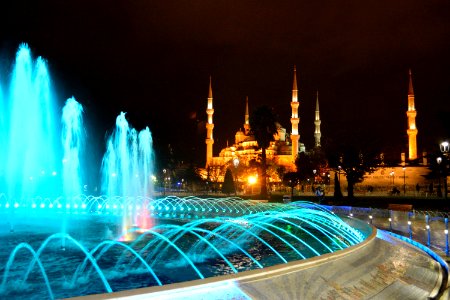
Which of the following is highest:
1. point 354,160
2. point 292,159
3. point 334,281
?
point 292,159

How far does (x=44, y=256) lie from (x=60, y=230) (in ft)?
18.0

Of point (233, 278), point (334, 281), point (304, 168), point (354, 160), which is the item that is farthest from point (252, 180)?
point (233, 278)

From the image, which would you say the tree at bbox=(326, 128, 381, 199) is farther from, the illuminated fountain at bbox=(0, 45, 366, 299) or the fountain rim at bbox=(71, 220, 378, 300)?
the fountain rim at bbox=(71, 220, 378, 300)

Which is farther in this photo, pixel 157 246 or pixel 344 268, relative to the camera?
pixel 157 246

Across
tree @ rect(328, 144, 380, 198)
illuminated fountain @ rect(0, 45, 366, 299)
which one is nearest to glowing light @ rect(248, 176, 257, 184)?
tree @ rect(328, 144, 380, 198)

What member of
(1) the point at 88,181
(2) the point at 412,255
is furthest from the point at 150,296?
(1) the point at 88,181

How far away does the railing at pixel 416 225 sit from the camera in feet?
36.3

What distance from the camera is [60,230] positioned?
625 inches

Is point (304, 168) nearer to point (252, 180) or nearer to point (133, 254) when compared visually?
point (252, 180)

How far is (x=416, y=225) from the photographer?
15797mm

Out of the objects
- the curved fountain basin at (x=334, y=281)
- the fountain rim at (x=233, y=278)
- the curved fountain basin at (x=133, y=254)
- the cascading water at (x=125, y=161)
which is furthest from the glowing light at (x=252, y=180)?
the fountain rim at (x=233, y=278)

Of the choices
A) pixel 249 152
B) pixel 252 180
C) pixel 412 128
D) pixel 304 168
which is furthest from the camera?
pixel 249 152

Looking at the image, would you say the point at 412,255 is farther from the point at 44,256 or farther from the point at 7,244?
the point at 7,244

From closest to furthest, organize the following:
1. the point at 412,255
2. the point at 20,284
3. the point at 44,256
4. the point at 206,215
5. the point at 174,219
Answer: the point at 20,284
the point at 412,255
the point at 44,256
the point at 174,219
the point at 206,215
